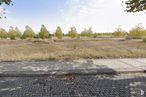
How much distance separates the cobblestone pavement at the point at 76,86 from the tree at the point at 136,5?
8.86ft

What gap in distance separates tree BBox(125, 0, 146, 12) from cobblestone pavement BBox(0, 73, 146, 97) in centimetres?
270

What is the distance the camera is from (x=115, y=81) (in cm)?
719

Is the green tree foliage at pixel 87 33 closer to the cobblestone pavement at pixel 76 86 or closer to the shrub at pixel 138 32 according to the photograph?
the shrub at pixel 138 32

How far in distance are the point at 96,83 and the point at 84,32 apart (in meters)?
77.9

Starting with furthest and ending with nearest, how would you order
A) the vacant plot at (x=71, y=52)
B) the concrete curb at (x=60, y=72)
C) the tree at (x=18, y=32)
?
the tree at (x=18, y=32)
the vacant plot at (x=71, y=52)
the concrete curb at (x=60, y=72)

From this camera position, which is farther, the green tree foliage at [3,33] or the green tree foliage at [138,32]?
the green tree foliage at [3,33]

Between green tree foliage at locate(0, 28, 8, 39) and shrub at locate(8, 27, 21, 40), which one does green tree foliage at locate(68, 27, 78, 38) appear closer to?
shrub at locate(8, 27, 21, 40)

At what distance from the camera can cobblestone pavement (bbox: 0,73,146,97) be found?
6.17 meters

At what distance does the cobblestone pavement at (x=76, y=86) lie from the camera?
6174 millimetres

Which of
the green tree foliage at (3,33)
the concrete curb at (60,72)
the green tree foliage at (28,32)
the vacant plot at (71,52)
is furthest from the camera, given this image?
the green tree foliage at (3,33)

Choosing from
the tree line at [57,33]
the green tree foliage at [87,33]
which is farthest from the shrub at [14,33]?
the green tree foliage at [87,33]

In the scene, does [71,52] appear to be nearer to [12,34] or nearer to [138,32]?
[138,32]

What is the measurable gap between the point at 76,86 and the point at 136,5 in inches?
168

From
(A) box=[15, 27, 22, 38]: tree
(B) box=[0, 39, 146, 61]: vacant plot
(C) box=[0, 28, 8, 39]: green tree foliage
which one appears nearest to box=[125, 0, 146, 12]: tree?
(B) box=[0, 39, 146, 61]: vacant plot
